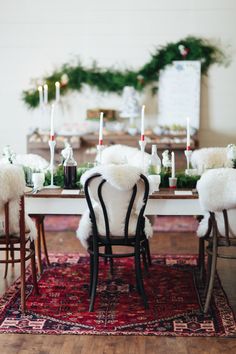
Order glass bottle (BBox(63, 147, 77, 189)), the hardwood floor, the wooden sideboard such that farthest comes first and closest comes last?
the wooden sideboard < glass bottle (BBox(63, 147, 77, 189)) < the hardwood floor

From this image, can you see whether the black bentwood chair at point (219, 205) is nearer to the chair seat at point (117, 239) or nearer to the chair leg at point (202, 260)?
the chair seat at point (117, 239)

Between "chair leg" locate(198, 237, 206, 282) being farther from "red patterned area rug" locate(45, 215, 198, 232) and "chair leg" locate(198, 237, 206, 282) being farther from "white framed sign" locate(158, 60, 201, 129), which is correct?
"white framed sign" locate(158, 60, 201, 129)

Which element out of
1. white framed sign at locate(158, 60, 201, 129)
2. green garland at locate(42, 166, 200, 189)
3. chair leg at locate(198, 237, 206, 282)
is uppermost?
white framed sign at locate(158, 60, 201, 129)

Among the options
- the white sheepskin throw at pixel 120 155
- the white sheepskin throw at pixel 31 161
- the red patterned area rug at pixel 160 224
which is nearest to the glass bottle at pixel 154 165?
the white sheepskin throw at pixel 120 155

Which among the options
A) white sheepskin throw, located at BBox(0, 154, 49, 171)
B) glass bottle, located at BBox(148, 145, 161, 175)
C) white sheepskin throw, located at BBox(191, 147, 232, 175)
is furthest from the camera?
white sheepskin throw, located at BBox(191, 147, 232, 175)

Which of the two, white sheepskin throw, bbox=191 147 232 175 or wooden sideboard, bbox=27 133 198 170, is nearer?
white sheepskin throw, bbox=191 147 232 175

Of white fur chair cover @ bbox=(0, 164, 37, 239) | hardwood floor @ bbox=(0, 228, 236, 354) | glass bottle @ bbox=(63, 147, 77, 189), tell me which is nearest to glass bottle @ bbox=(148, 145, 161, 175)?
glass bottle @ bbox=(63, 147, 77, 189)

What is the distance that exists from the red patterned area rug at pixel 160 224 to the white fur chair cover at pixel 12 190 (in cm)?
259

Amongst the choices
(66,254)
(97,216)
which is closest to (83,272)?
(66,254)

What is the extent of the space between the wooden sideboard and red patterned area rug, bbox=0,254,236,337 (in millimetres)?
2207

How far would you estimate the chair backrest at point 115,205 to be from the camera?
13.1 ft

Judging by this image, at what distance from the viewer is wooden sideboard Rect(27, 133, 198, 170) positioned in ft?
23.5

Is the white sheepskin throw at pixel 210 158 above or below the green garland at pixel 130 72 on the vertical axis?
below

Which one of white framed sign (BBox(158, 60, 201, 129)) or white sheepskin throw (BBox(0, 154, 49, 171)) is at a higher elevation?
white framed sign (BBox(158, 60, 201, 129))
